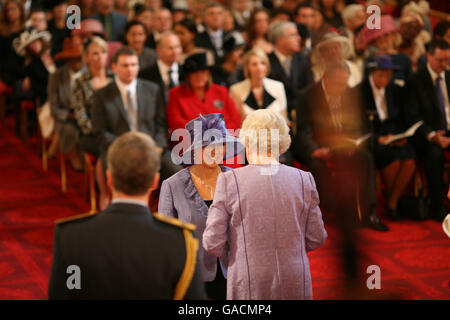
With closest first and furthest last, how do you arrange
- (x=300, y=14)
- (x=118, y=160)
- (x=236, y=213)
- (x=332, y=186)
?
(x=118, y=160) → (x=236, y=213) → (x=332, y=186) → (x=300, y=14)

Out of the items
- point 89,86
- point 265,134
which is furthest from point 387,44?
point 265,134

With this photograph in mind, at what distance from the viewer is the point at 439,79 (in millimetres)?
6090

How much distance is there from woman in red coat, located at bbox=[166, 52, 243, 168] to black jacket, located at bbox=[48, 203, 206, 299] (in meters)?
3.40

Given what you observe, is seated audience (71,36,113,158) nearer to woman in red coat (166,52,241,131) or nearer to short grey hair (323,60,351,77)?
woman in red coat (166,52,241,131)

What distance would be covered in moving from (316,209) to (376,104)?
132 inches

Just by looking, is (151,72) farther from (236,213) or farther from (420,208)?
(236,213)

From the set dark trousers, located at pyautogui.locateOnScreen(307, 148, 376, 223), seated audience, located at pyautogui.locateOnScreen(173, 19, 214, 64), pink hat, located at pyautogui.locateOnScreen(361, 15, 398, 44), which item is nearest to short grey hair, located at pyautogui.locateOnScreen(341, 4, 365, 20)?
pink hat, located at pyautogui.locateOnScreen(361, 15, 398, 44)

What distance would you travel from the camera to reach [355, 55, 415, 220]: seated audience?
5.94 m

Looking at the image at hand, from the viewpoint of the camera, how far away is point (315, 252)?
512cm

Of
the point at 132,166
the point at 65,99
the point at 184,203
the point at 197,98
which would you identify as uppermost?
the point at 65,99

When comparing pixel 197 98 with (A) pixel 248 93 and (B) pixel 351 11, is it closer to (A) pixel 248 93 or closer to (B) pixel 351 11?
(A) pixel 248 93

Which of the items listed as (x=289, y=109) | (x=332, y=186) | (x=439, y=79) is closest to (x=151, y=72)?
(x=289, y=109)

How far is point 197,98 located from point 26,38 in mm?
2837

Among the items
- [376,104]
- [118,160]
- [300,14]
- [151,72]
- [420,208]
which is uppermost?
[300,14]
